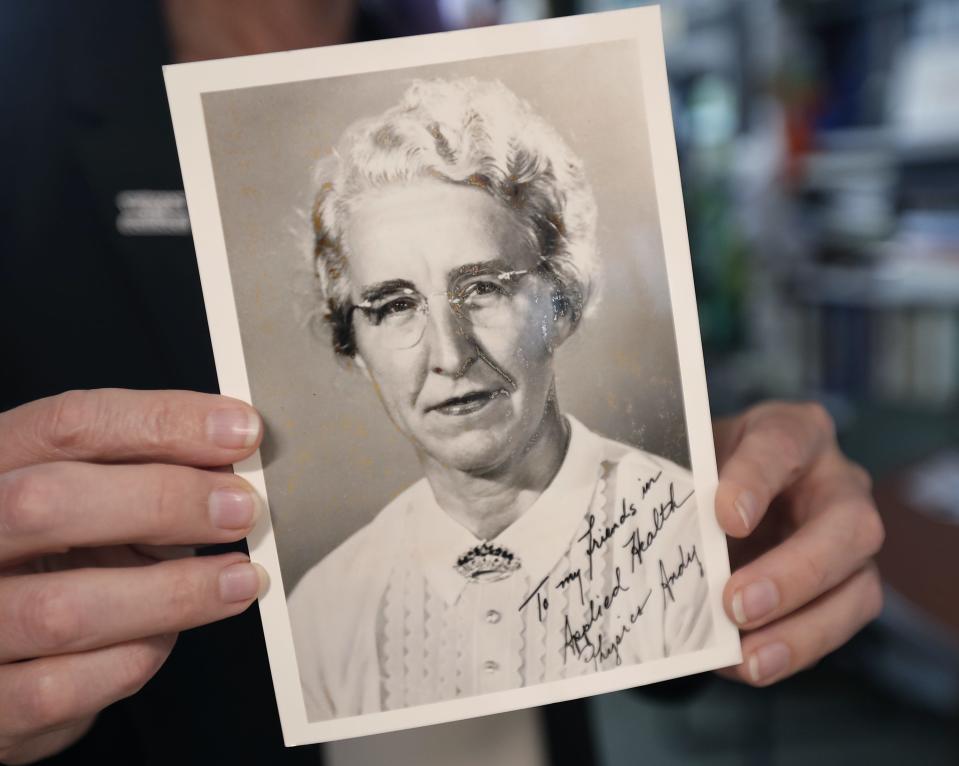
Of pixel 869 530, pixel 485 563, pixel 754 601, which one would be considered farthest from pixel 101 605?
pixel 869 530

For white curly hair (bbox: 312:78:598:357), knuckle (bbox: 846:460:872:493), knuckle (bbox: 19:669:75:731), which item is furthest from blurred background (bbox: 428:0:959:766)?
knuckle (bbox: 19:669:75:731)

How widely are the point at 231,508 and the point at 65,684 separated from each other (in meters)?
0.17

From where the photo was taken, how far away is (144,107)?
3.02 ft

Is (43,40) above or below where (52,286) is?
above

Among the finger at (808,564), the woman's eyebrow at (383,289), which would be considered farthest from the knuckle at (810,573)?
the woman's eyebrow at (383,289)

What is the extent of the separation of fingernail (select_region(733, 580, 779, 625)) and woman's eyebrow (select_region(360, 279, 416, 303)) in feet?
1.18

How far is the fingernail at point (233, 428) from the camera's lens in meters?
0.56

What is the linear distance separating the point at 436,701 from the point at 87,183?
0.71m

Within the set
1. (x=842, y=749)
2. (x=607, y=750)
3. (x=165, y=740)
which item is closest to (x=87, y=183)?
(x=165, y=740)

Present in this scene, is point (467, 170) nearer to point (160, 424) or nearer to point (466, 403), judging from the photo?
point (466, 403)

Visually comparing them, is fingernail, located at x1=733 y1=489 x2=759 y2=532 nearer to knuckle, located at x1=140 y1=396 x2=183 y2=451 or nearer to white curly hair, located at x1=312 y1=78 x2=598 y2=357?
white curly hair, located at x1=312 y1=78 x2=598 y2=357

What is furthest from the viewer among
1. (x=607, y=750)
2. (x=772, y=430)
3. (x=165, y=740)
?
(x=607, y=750)

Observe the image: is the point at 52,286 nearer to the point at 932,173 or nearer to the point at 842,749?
the point at 842,749

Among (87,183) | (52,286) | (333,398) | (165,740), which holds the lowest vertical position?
(165,740)
